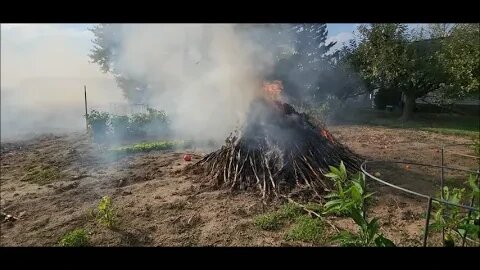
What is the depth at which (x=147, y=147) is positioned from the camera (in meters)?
6.04

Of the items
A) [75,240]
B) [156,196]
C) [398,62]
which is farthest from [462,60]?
[75,240]

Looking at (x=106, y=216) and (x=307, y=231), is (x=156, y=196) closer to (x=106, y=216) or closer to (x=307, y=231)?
(x=106, y=216)

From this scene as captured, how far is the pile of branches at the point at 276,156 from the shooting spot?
15.7 ft

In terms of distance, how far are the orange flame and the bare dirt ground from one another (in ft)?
3.64

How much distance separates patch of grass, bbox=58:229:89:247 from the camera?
11.8 ft

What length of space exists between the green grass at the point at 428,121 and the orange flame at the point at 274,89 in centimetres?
122

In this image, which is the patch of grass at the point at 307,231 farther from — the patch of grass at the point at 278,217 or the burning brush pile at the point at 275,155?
the burning brush pile at the point at 275,155

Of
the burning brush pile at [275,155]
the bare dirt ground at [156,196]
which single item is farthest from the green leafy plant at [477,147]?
the burning brush pile at [275,155]

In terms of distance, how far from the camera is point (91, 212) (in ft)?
13.5

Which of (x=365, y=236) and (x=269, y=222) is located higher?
(x=365, y=236)

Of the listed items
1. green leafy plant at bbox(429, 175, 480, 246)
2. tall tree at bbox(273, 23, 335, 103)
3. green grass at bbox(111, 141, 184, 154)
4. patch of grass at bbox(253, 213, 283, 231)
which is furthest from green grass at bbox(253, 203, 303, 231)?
green grass at bbox(111, 141, 184, 154)

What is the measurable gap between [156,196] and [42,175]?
5.53ft
